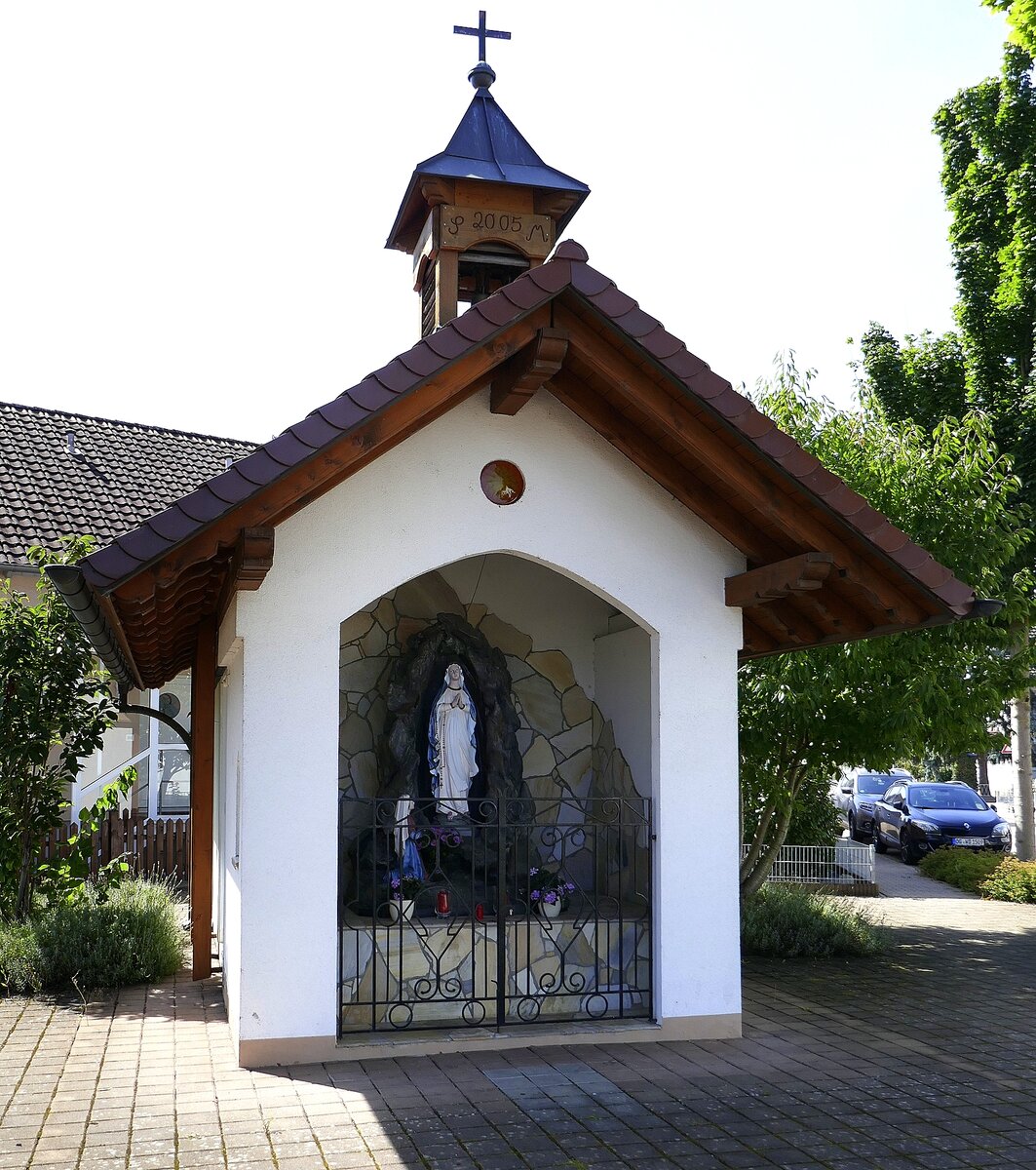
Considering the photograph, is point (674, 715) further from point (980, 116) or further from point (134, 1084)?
point (980, 116)

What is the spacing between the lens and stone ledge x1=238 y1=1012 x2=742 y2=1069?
21.9 ft

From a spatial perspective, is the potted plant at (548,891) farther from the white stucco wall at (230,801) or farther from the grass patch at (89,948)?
the grass patch at (89,948)

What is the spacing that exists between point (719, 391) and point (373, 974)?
13.1ft

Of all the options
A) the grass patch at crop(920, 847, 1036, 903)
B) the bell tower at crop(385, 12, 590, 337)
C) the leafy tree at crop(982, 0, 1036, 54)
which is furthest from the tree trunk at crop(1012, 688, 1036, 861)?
the bell tower at crop(385, 12, 590, 337)

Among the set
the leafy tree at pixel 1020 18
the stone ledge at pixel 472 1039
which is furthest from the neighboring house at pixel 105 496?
the leafy tree at pixel 1020 18

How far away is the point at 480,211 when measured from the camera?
9234mm

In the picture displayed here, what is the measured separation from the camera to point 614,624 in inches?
361

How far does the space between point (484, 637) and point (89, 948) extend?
3832 millimetres

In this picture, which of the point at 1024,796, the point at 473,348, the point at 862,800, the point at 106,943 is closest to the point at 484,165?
the point at 473,348

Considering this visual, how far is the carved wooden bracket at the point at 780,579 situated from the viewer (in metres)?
7.03

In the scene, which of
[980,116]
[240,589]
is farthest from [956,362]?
[240,589]

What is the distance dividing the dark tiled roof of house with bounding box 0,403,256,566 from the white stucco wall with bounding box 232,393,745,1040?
791 centimetres

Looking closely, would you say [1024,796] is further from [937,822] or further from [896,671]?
[896,671]

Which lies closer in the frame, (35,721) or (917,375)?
(35,721)
